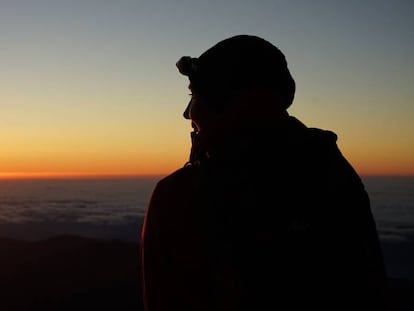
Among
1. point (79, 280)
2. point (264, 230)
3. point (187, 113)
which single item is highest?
point (187, 113)

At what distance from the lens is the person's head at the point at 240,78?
214cm

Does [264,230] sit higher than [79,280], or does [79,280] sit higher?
[264,230]

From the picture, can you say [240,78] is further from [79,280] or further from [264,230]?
[79,280]

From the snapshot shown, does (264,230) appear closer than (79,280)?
Yes

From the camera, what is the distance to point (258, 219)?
1903 mm

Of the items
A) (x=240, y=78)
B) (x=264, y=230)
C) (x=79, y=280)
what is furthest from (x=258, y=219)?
(x=79, y=280)

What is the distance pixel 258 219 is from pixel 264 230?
42 mm

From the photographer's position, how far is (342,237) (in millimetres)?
1997

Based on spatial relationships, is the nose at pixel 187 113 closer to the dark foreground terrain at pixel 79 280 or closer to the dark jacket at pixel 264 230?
the dark jacket at pixel 264 230

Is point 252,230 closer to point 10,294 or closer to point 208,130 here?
point 208,130

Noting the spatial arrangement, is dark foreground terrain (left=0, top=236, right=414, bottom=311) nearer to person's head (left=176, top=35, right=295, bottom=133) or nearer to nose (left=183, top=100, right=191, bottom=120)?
nose (left=183, top=100, right=191, bottom=120)

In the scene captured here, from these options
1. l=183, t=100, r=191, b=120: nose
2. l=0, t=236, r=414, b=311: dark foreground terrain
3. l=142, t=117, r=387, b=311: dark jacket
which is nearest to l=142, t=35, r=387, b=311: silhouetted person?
l=142, t=117, r=387, b=311: dark jacket

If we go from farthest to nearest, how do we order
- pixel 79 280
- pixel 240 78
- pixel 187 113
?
pixel 79 280, pixel 187 113, pixel 240 78

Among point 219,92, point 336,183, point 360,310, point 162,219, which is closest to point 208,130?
point 219,92
